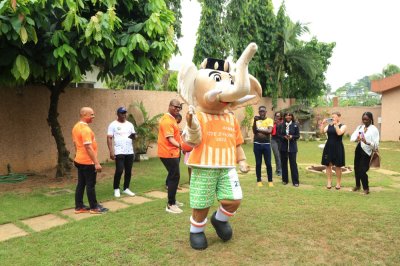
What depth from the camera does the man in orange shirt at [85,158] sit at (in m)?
5.05

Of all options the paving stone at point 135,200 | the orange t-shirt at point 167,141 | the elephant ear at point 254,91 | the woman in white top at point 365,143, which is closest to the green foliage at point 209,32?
the woman in white top at point 365,143

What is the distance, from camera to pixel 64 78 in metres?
7.30

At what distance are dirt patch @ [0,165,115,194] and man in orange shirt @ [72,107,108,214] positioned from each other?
200 centimetres

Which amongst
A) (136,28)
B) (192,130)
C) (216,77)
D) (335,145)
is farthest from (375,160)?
(136,28)

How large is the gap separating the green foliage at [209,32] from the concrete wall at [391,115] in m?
9.49

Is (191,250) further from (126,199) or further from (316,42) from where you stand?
(316,42)

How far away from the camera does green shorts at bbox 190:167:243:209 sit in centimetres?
387

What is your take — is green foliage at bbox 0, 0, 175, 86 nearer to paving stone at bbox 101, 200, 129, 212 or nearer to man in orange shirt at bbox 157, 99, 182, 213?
man in orange shirt at bbox 157, 99, 182, 213

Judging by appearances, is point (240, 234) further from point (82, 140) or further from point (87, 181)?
point (82, 140)

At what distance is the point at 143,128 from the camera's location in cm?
1055

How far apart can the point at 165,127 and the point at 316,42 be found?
64.8 ft

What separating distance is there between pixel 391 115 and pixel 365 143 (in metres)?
14.1

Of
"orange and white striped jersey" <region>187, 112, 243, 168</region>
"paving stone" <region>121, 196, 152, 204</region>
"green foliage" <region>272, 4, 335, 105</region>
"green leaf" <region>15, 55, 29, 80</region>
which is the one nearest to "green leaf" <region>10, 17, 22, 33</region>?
"green leaf" <region>15, 55, 29, 80</region>

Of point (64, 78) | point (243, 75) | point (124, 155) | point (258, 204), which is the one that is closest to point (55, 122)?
point (64, 78)
